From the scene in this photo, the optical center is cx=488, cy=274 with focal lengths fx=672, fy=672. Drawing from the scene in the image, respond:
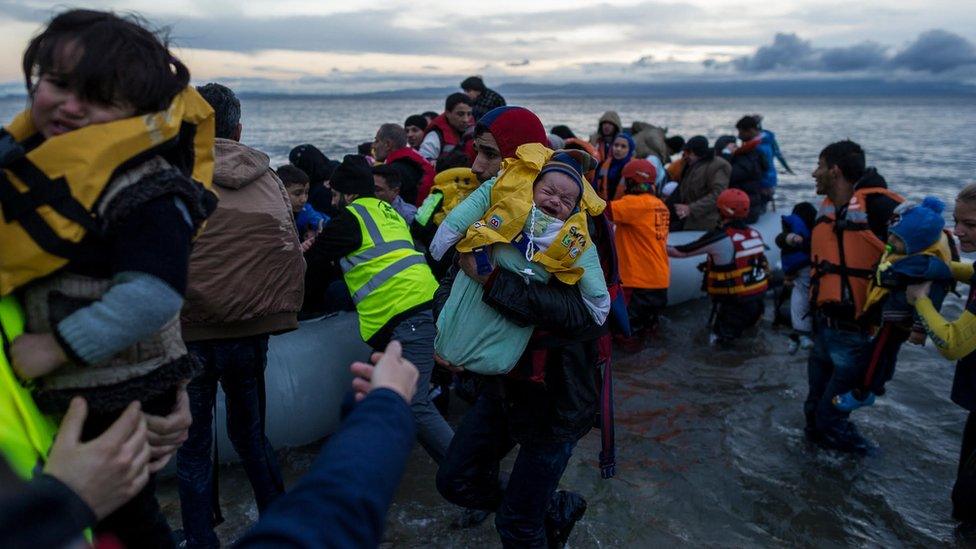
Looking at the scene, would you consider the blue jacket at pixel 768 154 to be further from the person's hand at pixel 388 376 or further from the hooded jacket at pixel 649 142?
the person's hand at pixel 388 376

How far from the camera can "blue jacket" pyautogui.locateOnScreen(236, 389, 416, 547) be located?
109 centimetres

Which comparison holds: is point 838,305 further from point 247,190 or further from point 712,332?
point 247,190

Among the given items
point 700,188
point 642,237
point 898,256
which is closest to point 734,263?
point 642,237

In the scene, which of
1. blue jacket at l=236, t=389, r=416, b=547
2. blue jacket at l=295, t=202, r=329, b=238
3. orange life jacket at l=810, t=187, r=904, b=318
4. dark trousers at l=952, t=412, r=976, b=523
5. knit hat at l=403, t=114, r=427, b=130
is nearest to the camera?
blue jacket at l=236, t=389, r=416, b=547

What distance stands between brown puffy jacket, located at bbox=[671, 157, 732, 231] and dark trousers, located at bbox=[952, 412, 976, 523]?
5237 millimetres

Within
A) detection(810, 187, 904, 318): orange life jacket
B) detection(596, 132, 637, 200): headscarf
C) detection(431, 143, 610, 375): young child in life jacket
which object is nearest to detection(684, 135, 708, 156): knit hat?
detection(596, 132, 637, 200): headscarf

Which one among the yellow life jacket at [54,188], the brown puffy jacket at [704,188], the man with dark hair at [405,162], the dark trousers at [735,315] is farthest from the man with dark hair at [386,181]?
the brown puffy jacket at [704,188]

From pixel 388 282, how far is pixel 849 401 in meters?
3.09

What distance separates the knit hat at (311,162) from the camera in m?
6.19

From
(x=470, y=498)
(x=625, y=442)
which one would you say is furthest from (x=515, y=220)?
(x=625, y=442)

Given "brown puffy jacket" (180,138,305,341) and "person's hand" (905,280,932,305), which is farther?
"person's hand" (905,280,932,305)

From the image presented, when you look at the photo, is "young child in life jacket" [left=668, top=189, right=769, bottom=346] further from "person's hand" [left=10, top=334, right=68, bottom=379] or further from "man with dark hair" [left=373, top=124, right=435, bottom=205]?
"person's hand" [left=10, top=334, right=68, bottom=379]

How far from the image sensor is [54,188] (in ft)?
4.58

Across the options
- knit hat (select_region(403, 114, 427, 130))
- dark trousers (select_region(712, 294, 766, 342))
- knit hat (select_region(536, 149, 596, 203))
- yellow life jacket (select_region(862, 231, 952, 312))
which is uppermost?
knit hat (select_region(536, 149, 596, 203))
